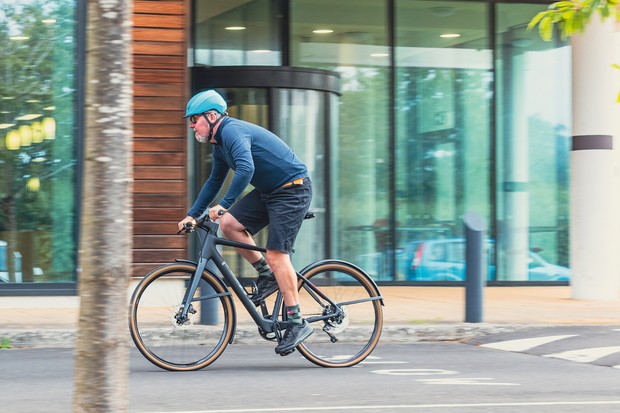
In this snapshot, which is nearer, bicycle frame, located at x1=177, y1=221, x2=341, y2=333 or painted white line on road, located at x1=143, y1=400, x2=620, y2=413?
painted white line on road, located at x1=143, y1=400, x2=620, y2=413

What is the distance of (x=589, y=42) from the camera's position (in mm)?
12930

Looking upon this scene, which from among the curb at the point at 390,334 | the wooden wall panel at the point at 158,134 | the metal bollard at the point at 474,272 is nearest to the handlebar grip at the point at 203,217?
the curb at the point at 390,334

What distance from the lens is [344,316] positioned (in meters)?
7.37

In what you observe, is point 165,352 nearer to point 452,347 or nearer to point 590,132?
point 452,347

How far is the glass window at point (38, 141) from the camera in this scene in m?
11.3

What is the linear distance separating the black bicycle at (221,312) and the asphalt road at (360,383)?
0.51 feet

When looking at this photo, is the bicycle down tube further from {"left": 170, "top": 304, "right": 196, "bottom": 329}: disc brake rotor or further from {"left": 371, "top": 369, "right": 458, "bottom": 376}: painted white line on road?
{"left": 371, "top": 369, "right": 458, "bottom": 376}: painted white line on road

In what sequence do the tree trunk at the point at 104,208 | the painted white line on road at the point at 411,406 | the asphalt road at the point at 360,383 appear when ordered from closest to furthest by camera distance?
the tree trunk at the point at 104,208, the painted white line on road at the point at 411,406, the asphalt road at the point at 360,383

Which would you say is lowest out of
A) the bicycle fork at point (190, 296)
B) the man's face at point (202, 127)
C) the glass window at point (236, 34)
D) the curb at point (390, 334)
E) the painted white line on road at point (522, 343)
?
the painted white line on road at point (522, 343)

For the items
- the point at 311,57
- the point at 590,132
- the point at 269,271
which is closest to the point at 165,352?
the point at 269,271

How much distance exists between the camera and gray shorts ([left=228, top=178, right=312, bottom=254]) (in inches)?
276

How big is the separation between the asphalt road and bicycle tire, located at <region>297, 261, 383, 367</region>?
147 millimetres

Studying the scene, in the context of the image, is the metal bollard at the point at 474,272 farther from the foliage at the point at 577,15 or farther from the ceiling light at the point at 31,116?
the ceiling light at the point at 31,116

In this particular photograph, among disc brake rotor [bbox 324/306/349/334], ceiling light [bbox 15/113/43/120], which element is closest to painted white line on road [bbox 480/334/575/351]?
disc brake rotor [bbox 324/306/349/334]
